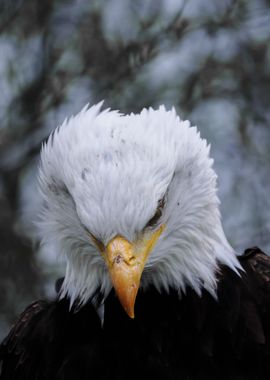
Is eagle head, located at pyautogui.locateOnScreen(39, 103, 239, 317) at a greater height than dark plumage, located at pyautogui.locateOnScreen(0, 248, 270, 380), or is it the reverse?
eagle head, located at pyautogui.locateOnScreen(39, 103, 239, 317)

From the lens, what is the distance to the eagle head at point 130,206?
4.51 metres

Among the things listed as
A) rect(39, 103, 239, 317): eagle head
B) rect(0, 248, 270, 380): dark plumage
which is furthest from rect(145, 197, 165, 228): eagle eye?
rect(0, 248, 270, 380): dark plumage

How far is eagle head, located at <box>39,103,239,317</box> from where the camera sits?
451cm

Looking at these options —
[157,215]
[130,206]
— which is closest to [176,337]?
[157,215]

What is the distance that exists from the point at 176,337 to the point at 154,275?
31cm

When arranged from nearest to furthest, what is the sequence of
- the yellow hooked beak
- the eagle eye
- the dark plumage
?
the yellow hooked beak → the eagle eye → the dark plumage

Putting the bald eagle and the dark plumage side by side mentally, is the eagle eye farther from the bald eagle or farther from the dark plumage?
the dark plumage

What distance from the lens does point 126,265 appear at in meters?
4.48

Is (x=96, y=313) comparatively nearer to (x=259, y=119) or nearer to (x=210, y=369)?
(x=210, y=369)

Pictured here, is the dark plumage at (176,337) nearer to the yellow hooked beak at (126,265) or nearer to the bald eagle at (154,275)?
the bald eagle at (154,275)

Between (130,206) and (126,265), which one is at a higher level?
(130,206)

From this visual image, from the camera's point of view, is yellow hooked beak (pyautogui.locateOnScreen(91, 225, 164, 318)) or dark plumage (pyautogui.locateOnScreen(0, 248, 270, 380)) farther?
dark plumage (pyautogui.locateOnScreen(0, 248, 270, 380))

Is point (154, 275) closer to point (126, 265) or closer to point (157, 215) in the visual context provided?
point (157, 215)

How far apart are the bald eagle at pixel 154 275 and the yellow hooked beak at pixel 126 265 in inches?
0.8
